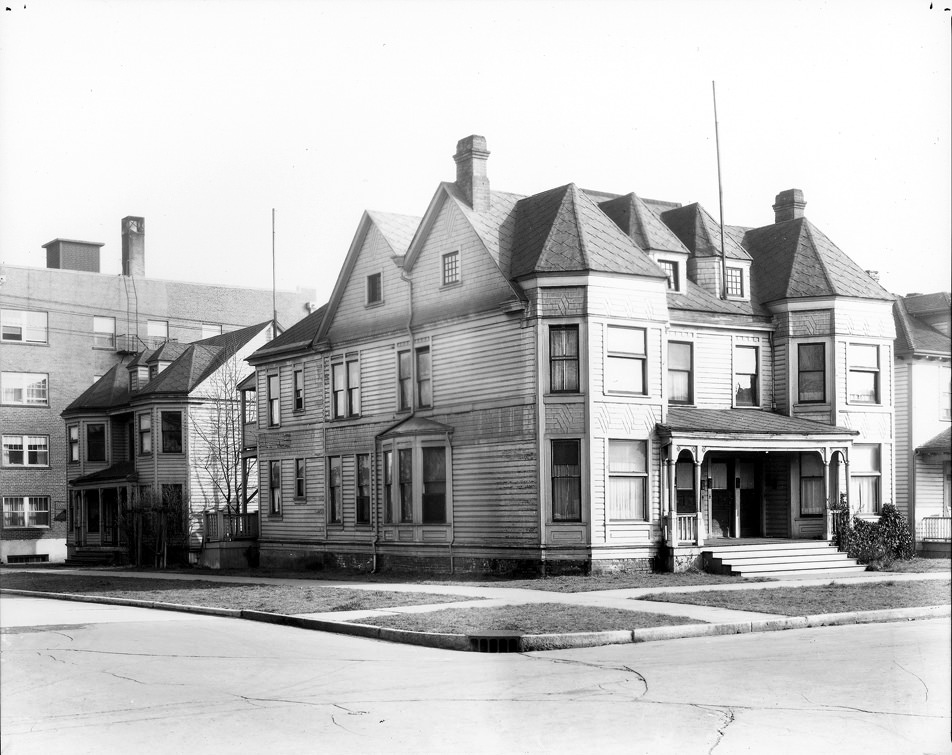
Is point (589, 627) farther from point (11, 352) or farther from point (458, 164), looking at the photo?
point (11, 352)

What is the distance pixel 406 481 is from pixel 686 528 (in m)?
7.74

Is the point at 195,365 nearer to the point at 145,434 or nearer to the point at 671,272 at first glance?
the point at 145,434

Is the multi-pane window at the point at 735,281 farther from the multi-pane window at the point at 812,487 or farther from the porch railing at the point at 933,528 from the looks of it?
the porch railing at the point at 933,528

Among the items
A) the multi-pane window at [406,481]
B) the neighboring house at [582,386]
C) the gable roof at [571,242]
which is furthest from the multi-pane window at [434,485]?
the gable roof at [571,242]

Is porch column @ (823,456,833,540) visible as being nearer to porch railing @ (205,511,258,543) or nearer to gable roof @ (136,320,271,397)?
porch railing @ (205,511,258,543)

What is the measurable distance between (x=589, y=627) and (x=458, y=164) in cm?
1668

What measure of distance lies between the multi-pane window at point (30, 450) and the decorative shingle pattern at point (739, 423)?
3445 centimetres

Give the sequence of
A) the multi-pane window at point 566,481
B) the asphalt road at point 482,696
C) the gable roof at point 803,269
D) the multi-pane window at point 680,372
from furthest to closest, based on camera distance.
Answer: the gable roof at point 803,269, the multi-pane window at point 680,372, the multi-pane window at point 566,481, the asphalt road at point 482,696

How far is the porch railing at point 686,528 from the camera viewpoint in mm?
27609

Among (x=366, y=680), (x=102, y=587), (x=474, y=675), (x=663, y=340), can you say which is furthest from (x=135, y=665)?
(x=663, y=340)

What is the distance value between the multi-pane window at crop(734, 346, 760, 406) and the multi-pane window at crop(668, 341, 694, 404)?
6.25ft

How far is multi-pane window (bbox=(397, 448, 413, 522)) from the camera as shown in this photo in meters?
30.7

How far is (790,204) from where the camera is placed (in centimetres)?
3656

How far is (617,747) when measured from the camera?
8898mm
